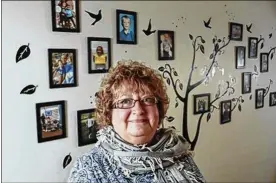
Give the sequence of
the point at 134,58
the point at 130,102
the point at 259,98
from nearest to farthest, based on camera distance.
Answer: the point at 130,102, the point at 259,98, the point at 134,58

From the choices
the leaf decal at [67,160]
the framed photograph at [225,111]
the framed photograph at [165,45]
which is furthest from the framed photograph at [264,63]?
the leaf decal at [67,160]

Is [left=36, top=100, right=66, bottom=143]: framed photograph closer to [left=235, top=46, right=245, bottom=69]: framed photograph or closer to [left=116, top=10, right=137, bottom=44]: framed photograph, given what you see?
[left=116, top=10, right=137, bottom=44]: framed photograph

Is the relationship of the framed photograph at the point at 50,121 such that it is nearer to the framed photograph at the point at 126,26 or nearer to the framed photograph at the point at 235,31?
the framed photograph at the point at 126,26

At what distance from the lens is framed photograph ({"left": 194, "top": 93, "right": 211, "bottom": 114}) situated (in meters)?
1.37

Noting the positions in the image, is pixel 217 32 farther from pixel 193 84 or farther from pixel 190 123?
pixel 190 123

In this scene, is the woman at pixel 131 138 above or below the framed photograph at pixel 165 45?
below

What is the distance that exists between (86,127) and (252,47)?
2.29ft

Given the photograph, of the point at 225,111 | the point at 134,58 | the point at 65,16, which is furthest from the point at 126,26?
the point at 225,111

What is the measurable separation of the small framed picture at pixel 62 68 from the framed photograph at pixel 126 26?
21 cm

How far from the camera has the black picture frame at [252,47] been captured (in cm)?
115

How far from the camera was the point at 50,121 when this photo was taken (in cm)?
113

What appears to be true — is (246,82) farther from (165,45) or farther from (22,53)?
(22,53)

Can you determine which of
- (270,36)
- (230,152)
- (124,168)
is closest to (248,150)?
(230,152)

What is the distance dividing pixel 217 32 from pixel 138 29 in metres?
0.33
